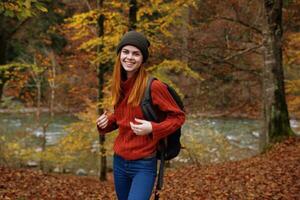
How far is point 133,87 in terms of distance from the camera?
3736 millimetres

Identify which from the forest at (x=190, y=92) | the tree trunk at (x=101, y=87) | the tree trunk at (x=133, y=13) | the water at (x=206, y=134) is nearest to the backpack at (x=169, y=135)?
the forest at (x=190, y=92)

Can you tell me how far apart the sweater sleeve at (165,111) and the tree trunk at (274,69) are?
8.59m

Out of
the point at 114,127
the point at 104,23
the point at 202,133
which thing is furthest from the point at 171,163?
the point at 114,127

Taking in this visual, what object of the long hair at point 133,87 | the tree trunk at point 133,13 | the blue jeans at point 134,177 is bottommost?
the blue jeans at point 134,177

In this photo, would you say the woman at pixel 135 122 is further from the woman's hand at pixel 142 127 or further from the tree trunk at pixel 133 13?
the tree trunk at pixel 133 13

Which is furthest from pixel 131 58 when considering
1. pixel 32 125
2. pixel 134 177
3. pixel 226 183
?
pixel 32 125

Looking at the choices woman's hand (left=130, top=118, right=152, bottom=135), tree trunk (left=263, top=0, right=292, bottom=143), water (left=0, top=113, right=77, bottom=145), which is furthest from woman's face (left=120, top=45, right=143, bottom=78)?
water (left=0, top=113, right=77, bottom=145)

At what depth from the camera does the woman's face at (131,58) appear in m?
3.76

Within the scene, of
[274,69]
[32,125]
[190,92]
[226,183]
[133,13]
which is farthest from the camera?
[32,125]

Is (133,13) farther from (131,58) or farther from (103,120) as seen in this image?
(131,58)

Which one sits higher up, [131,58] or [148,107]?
[131,58]

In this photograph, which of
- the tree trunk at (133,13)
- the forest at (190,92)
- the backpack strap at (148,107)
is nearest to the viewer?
the backpack strap at (148,107)

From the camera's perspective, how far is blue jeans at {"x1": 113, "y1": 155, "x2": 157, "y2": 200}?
144 inches

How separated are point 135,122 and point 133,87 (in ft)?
0.96
